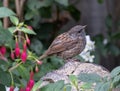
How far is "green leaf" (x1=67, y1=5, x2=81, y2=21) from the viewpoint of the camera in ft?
20.9

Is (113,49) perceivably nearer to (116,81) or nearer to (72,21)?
(72,21)

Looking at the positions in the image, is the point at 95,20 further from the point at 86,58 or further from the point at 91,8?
the point at 86,58

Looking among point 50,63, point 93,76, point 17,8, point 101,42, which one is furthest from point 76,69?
point 101,42

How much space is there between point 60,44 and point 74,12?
2283 millimetres

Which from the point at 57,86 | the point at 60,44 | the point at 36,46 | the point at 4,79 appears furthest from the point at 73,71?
the point at 36,46

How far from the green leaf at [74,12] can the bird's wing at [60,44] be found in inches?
81.0

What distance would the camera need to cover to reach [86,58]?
455 cm

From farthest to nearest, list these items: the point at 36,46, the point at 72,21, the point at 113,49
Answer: the point at 72,21, the point at 113,49, the point at 36,46

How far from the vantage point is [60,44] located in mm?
4184

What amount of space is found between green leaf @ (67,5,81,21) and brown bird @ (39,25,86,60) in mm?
1950

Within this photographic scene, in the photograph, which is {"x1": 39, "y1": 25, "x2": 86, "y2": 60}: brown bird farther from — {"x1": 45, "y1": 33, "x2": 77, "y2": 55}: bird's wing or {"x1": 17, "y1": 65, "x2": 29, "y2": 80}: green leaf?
{"x1": 17, "y1": 65, "x2": 29, "y2": 80}: green leaf

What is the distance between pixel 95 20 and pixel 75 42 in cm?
266

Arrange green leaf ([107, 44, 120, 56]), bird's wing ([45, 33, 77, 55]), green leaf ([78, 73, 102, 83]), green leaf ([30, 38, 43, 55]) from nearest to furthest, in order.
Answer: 1. green leaf ([78, 73, 102, 83])
2. bird's wing ([45, 33, 77, 55])
3. green leaf ([30, 38, 43, 55])
4. green leaf ([107, 44, 120, 56])

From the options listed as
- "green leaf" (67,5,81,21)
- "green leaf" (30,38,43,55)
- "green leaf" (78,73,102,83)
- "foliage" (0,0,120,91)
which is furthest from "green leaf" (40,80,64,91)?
"green leaf" (67,5,81,21)
